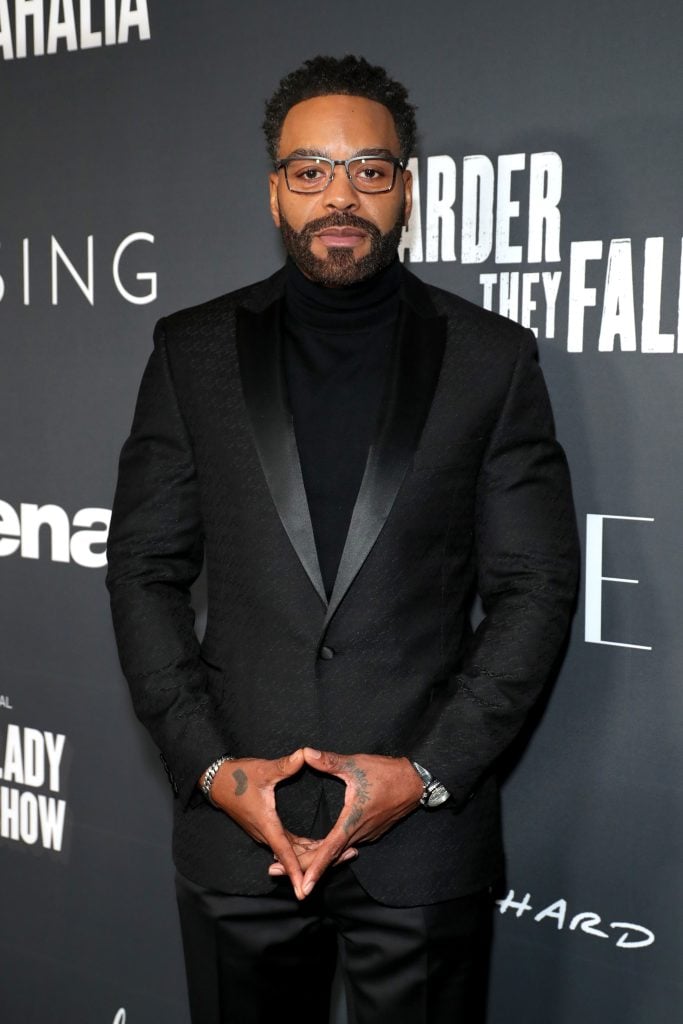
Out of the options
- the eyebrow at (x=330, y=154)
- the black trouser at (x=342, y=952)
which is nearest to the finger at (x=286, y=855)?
the black trouser at (x=342, y=952)

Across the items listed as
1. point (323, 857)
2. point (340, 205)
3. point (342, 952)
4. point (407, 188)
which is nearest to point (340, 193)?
point (340, 205)

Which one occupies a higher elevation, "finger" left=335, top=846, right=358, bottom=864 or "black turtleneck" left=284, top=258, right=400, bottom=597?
"black turtleneck" left=284, top=258, right=400, bottom=597

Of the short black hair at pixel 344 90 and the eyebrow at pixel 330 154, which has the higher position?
the short black hair at pixel 344 90

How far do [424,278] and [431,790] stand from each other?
965 mm

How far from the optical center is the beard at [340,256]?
1564 mm

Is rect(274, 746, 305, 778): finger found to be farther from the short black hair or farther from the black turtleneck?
the short black hair

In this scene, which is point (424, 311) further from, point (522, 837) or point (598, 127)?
point (522, 837)

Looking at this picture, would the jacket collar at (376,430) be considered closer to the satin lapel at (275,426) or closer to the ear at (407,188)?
the satin lapel at (275,426)

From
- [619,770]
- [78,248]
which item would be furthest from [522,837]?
[78,248]

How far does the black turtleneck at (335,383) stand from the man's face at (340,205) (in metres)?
0.04

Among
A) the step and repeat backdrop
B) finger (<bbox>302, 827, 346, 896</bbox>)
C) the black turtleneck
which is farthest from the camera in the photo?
the step and repeat backdrop

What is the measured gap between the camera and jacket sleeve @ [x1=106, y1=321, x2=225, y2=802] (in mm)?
1602

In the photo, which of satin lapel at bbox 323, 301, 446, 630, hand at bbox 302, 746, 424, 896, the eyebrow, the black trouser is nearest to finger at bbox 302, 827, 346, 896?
hand at bbox 302, 746, 424, 896

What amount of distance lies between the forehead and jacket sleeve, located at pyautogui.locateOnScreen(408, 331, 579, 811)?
35 cm
